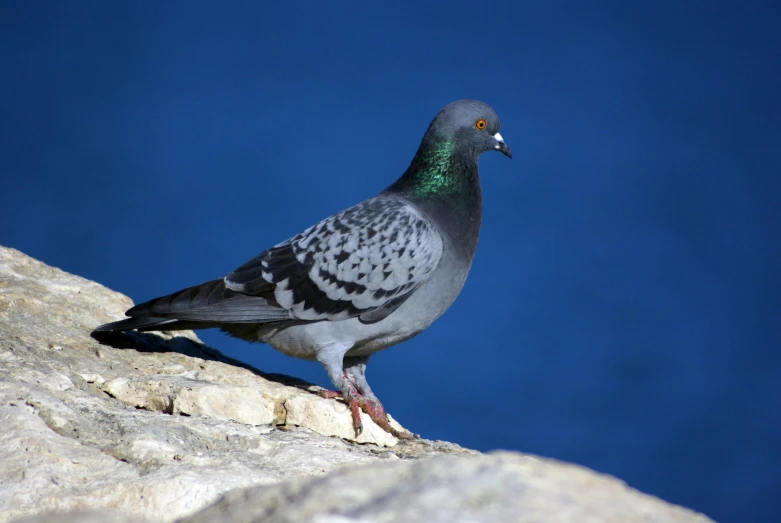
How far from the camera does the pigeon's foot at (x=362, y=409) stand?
4.56 m

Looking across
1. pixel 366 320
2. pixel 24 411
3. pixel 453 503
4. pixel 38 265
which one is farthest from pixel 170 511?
pixel 38 265

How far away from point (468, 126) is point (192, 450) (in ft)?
8.86

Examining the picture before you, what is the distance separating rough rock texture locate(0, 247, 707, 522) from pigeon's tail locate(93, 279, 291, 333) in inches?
7.3

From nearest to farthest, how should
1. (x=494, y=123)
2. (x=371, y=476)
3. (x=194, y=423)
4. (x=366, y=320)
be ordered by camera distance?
(x=371, y=476) → (x=194, y=423) → (x=366, y=320) → (x=494, y=123)

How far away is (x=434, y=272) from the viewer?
5008mm

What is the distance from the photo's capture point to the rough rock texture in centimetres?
202

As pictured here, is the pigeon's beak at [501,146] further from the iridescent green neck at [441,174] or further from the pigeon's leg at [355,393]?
the pigeon's leg at [355,393]

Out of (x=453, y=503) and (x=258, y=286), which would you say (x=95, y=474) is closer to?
(x=453, y=503)

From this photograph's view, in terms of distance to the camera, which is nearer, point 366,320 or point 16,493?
point 16,493

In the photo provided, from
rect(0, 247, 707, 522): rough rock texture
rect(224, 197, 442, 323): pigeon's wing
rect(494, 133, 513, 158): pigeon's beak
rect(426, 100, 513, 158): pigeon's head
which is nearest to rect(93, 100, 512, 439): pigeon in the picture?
rect(224, 197, 442, 323): pigeon's wing

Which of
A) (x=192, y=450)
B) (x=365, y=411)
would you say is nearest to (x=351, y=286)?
(x=365, y=411)

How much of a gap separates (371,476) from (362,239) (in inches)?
118

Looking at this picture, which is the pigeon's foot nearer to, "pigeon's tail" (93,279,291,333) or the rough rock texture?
the rough rock texture

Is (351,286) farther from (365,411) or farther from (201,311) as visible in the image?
(201,311)
